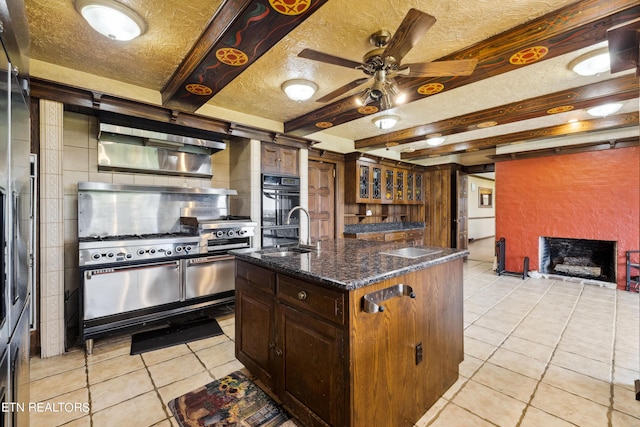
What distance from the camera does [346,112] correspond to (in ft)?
11.5

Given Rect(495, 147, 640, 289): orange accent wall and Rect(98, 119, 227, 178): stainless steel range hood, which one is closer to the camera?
Rect(98, 119, 227, 178): stainless steel range hood

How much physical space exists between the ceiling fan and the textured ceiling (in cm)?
22

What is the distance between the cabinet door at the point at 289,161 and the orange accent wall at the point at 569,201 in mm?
4253

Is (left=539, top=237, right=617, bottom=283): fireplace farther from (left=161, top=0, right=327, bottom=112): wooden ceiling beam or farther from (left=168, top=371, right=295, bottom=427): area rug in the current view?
(left=161, top=0, right=327, bottom=112): wooden ceiling beam

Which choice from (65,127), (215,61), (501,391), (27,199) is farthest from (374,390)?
(65,127)

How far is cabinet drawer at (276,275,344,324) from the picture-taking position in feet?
4.59

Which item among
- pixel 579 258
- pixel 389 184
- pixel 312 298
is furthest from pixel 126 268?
pixel 579 258

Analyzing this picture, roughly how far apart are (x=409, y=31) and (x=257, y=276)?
5.99 ft

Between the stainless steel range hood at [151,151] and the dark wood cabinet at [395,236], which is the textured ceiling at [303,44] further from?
the dark wood cabinet at [395,236]

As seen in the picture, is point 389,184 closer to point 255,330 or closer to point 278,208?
point 278,208

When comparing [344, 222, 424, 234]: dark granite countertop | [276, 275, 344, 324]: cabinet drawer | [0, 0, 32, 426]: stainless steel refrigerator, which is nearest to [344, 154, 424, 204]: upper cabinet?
[344, 222, 424, 234]: dark granite countertop

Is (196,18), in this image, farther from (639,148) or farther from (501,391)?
(639,148)

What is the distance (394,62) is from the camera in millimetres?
2008

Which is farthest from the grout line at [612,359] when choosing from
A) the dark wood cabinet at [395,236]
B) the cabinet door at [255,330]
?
the dark wood cabinet at [395,236]
